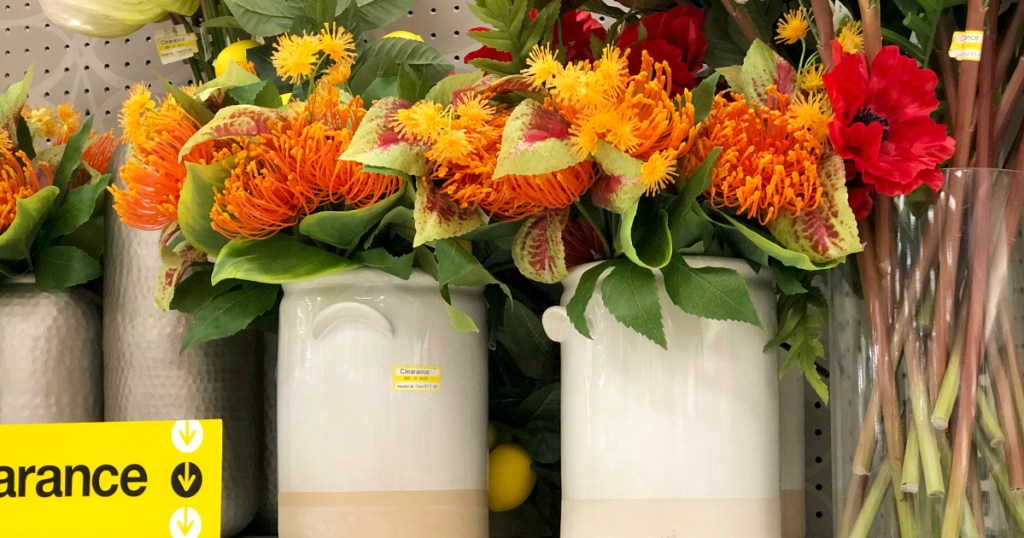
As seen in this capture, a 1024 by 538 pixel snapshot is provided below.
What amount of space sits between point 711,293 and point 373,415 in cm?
23

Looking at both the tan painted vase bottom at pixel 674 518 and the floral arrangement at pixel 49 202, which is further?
the floral arrangement at pixel 49 202

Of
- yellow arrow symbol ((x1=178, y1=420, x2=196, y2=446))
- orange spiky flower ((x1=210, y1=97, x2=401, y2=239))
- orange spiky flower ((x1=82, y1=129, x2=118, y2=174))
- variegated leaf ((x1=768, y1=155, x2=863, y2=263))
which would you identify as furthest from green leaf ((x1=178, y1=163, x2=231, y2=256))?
variegated leaf ((x1=768, y1=155, x2=863, y2=263))

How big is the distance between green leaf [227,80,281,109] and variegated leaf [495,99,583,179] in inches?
7.6

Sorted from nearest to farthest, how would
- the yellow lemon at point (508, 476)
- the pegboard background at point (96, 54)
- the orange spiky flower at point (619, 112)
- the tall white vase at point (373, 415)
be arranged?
the orange spiky flower at point (619, 112) < the tall white vase at point (373, 415) < the yellow lemon at point (508, 476) < the pegboard background at point (96, 54)

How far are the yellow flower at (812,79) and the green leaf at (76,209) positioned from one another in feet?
1.68

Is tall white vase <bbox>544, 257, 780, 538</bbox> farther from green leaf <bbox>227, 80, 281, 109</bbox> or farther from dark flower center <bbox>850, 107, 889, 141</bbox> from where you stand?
green leaf <bbox>227, 80, 281, 109</bbox>

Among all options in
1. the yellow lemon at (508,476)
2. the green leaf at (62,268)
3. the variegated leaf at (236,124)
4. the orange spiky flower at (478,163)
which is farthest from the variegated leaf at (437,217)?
the green leaf at (62,268)

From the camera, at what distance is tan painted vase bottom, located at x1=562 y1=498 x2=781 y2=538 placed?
0.61 m

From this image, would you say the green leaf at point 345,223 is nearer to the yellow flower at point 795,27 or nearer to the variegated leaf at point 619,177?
the variegated leaf at point 619,177

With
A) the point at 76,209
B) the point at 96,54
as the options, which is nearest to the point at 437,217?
the point at 76,209

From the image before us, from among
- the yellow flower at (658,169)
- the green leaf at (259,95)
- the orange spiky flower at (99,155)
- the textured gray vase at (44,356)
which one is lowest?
the textured gray vase at (44,356)

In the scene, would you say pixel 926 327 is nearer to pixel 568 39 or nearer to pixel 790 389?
pixel 790 389

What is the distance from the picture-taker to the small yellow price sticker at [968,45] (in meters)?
0.59

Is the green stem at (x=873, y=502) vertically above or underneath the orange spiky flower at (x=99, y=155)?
underneath
